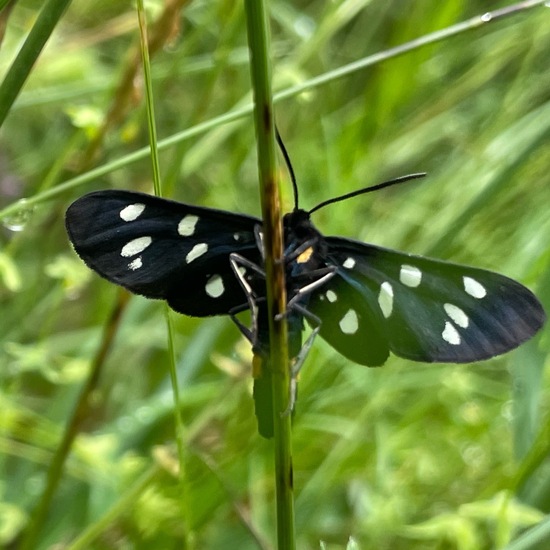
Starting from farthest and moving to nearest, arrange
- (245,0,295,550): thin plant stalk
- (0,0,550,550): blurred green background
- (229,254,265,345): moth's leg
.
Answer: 1. (0,0,550,550): blurred green background
2. (229,254,265,345): moth's leg
3. (245,0,295,550): thin plant stalk

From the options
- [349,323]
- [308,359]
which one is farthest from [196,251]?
[308,359]

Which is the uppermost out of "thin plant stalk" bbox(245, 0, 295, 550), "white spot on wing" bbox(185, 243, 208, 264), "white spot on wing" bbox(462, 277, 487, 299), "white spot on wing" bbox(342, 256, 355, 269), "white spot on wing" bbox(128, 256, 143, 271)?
"white spot on wing" bbox(185, 243, 208, 264)

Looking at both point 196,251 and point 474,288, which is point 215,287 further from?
point 474,288

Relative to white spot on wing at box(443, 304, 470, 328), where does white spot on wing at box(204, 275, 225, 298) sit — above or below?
above

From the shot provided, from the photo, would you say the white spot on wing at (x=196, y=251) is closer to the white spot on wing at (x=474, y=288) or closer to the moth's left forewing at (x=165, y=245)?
the moth's left forewing at (x=165, y=245)

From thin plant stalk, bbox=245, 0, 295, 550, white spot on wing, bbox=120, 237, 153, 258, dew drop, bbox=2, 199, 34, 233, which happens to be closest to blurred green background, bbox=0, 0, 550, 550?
dew drop, bbox=2, 199, 34, 233

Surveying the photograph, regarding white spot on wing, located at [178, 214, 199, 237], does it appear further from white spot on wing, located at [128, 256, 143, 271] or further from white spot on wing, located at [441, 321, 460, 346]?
white spot on wing, located at [441, 321, 460, 346]

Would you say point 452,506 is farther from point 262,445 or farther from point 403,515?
point 262,445
